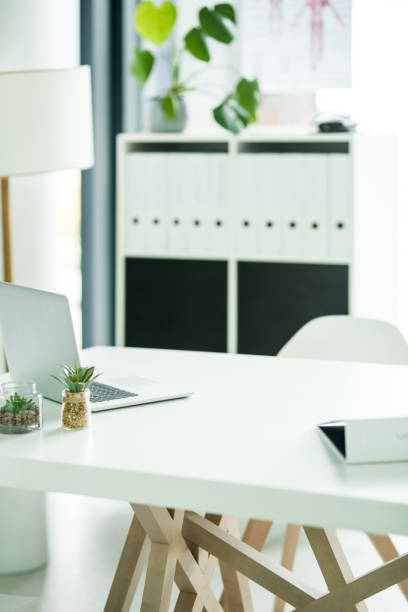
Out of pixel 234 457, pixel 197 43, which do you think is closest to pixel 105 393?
pixel 234 457

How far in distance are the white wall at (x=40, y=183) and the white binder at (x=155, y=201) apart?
1.26ft

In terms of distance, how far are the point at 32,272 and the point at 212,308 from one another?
719 millimetres

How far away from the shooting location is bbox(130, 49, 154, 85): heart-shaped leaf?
133 inches

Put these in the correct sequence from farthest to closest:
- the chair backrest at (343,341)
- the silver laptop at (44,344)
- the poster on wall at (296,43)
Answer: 1. the poster on wall at (296,43)
2. the chair backrest at (343,341)
3. the silver laptop at (44,344)

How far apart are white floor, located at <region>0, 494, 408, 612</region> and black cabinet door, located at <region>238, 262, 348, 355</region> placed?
0.88 metres

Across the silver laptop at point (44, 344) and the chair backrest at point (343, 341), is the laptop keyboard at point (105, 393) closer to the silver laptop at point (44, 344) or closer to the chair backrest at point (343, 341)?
the silver laptop at point (44, 344)

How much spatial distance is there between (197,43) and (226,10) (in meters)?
0.16

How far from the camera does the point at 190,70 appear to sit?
3869 millimetres

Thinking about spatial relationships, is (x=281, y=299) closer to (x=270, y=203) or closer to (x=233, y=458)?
(x=270, y=203)

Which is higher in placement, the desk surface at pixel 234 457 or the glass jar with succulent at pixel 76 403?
the glass jar with succulent at pixel 76 403

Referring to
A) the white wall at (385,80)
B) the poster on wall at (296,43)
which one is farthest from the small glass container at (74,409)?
the poster on wall at (296,43)

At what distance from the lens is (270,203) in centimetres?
330

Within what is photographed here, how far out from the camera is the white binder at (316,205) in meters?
3.22

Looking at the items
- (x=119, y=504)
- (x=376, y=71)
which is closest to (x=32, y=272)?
(x=119, y=504)
